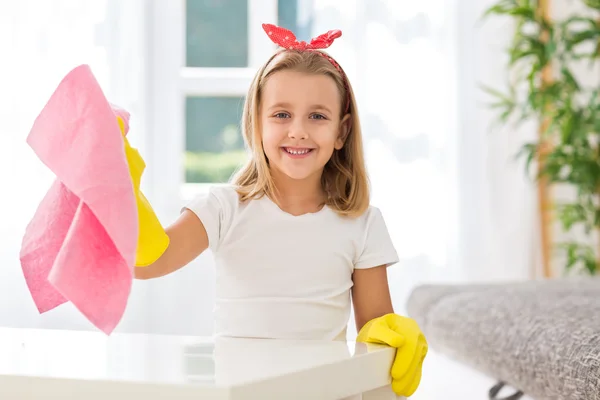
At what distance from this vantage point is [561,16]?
13.1 ft

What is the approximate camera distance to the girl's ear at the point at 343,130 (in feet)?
5.00

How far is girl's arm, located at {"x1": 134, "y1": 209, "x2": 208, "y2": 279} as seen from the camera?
4.26ft

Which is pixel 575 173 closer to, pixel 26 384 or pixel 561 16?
pixel 561 16

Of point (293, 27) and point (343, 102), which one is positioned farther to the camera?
point (293, 27)

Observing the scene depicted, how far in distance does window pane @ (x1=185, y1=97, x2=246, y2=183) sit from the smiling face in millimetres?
2439

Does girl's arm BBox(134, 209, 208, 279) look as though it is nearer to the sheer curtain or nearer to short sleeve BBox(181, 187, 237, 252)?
short sleeve BBox(181, 187, 237, 252)

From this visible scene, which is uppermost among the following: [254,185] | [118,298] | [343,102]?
[343,102]

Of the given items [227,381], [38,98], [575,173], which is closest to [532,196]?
[575,173]

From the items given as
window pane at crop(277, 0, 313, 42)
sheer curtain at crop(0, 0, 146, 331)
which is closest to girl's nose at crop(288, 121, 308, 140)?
sheer curtain at crop(0, 0, 146, 331)

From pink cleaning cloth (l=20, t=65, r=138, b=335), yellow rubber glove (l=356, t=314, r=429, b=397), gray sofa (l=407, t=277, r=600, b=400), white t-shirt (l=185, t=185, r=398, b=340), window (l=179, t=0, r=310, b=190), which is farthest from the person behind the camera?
window (l=179, t=0, r=310, b=190)

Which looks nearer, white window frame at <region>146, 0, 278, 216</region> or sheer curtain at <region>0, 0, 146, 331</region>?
sheer curtain at <region>0, 0, 146, 331</region>

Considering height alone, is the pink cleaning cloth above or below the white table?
above

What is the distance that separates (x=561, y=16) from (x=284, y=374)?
11.4 feet

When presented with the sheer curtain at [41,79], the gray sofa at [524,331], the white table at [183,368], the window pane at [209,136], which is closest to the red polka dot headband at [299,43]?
the white table at [183,368]
